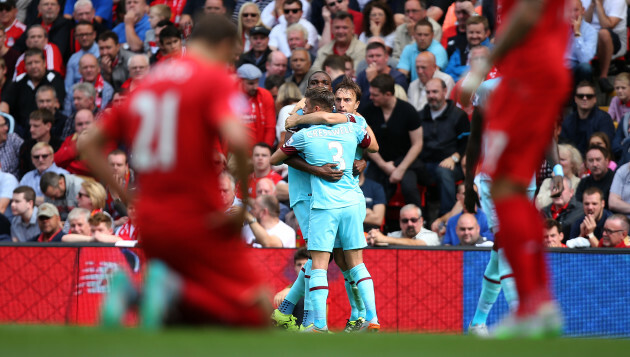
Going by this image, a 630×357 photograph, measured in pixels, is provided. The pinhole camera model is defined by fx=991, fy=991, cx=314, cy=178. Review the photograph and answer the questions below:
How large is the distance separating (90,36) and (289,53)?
3471 mm

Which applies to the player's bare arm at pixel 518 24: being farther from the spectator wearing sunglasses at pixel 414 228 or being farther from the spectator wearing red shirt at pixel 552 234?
the spectator wearing sunglasses at pixel 414 228

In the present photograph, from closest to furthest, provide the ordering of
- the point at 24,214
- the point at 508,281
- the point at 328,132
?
the point at 508,281, the point at 328,132, the point at 24,214

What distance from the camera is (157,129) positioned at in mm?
5055

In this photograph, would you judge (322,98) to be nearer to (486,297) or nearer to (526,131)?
(486,297)

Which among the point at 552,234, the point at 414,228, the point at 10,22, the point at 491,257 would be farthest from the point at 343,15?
the point at 491,257

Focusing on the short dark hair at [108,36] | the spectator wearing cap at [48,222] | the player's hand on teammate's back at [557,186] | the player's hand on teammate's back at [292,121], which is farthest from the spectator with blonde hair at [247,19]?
the player's hand on teammate's back at [557,186]

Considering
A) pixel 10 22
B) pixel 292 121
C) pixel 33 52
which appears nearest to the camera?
pixel 292 121

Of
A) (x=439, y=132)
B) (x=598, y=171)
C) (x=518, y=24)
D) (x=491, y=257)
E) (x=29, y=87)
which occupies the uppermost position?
(x=518, y=24)

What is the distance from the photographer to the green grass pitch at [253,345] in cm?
445

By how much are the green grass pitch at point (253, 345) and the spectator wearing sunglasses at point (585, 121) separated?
8.67 meters

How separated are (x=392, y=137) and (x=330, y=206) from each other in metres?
4.17

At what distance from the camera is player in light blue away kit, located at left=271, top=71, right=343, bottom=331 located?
31.0 feet

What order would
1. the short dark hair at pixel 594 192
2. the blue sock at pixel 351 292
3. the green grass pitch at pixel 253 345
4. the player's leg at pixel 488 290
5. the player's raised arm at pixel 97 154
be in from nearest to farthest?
the green grass pitch at pixel 253 345 → the player's raised arm at pixel 97 154 → the player's leg at pixel 488 290 → the blue sock at pixel 351 292 → the short dark hair at pixel 594 192

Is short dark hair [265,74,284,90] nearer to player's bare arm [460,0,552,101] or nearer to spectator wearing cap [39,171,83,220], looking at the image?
spectator wearing cap [39,171,83,220]
